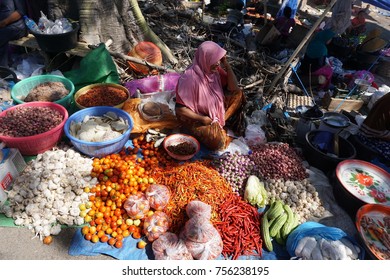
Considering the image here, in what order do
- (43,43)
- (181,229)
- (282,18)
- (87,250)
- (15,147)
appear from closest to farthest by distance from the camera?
(87,250) < (181,229) < (15,147) < (43,43) < (282,18)

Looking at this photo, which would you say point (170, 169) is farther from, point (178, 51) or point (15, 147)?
point (178, 51)

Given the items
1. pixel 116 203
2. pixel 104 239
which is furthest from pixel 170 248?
pixel 116 203

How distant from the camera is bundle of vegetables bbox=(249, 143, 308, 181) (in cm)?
337

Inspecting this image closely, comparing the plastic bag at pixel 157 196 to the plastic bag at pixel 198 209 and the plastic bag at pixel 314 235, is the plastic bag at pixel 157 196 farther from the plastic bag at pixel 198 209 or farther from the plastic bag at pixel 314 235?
the plastic bag at pixel 314 235

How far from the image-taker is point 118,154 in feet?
11.6

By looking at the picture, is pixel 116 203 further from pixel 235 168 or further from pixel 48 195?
pixel 235 168

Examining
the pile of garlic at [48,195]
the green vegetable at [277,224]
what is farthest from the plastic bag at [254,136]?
the pile of garlic at [48,195]

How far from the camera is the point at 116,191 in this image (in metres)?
2.97

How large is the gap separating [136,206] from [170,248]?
0.58 m

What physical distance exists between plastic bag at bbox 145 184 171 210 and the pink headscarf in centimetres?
118

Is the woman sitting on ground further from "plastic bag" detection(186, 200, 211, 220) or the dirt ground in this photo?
the dirt ground
